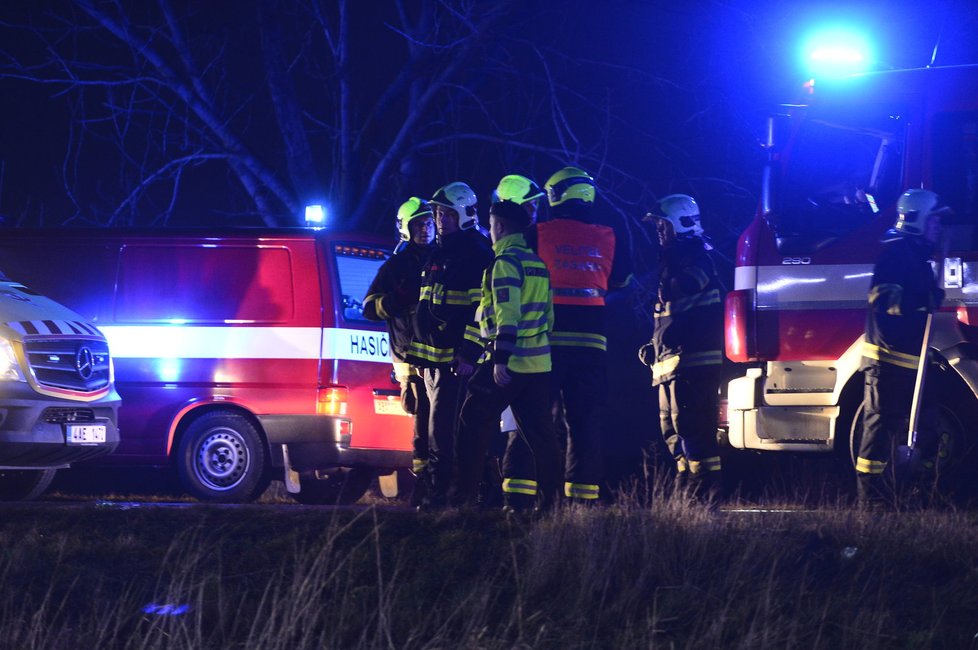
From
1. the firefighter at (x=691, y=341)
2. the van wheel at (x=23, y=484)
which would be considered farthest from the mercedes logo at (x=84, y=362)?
the firefighter at (x=691, y=341)

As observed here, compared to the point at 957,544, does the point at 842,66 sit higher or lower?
higher

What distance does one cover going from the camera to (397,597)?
621 centimetres

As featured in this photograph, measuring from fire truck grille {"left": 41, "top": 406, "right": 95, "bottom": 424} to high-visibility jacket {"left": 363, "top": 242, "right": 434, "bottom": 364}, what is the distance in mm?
1949

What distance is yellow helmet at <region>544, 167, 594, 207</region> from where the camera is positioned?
8336 millimetres

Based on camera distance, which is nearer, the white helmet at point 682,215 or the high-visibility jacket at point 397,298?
the high-visibility jacket at point 397,298

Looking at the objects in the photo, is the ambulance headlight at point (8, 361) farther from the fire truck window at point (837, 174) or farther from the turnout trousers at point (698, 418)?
the fire truck window at point (837, 174)

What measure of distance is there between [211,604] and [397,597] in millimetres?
800

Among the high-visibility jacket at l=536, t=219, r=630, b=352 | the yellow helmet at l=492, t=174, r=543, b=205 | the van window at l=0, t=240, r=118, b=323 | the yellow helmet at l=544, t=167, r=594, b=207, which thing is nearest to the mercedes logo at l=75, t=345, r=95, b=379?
the van window at l=0, t=240, r=118, b=323

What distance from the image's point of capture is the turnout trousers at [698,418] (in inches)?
353

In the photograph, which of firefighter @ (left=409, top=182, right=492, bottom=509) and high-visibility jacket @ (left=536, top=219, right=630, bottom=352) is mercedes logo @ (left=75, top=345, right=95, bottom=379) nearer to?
firefighter @ (left=409, top=182, right=492, bottom=509)

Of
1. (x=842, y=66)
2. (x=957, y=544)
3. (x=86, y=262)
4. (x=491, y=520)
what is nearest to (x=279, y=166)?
(x=86, y=262)

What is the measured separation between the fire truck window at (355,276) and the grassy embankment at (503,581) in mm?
2372

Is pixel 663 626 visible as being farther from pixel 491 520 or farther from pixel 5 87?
pixel 5 87

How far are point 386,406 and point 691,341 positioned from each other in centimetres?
222
